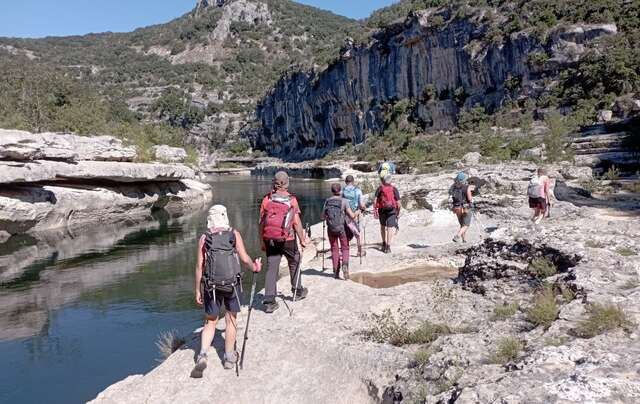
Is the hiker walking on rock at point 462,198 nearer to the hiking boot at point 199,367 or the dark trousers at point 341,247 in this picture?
the dark trousers at point 341,247

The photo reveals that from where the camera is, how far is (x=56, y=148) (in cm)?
2600

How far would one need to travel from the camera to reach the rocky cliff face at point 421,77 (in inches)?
2635

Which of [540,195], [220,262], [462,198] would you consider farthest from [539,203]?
[220,262]

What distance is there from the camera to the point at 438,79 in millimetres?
85125

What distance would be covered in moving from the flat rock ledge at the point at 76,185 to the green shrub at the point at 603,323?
23836mm

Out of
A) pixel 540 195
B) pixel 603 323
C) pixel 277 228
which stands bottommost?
pixel 603 323

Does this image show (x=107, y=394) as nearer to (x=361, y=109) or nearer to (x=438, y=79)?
(x=438, y=79)

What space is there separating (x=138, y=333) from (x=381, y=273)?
17.1 feet

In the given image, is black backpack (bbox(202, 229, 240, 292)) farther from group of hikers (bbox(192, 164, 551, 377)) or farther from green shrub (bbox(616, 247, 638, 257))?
green shrub (bbox(616, 247, 638, 257))

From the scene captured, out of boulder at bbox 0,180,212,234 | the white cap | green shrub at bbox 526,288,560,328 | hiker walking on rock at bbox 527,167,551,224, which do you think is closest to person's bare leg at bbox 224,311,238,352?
the white cap

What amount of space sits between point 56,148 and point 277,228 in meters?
23.3

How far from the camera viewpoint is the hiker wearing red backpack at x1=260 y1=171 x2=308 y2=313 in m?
7.05

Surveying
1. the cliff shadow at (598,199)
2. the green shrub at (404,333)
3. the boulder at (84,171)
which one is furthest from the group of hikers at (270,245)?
the boulder at (84,171)

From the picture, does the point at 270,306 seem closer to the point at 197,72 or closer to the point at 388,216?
the point at 388,216
